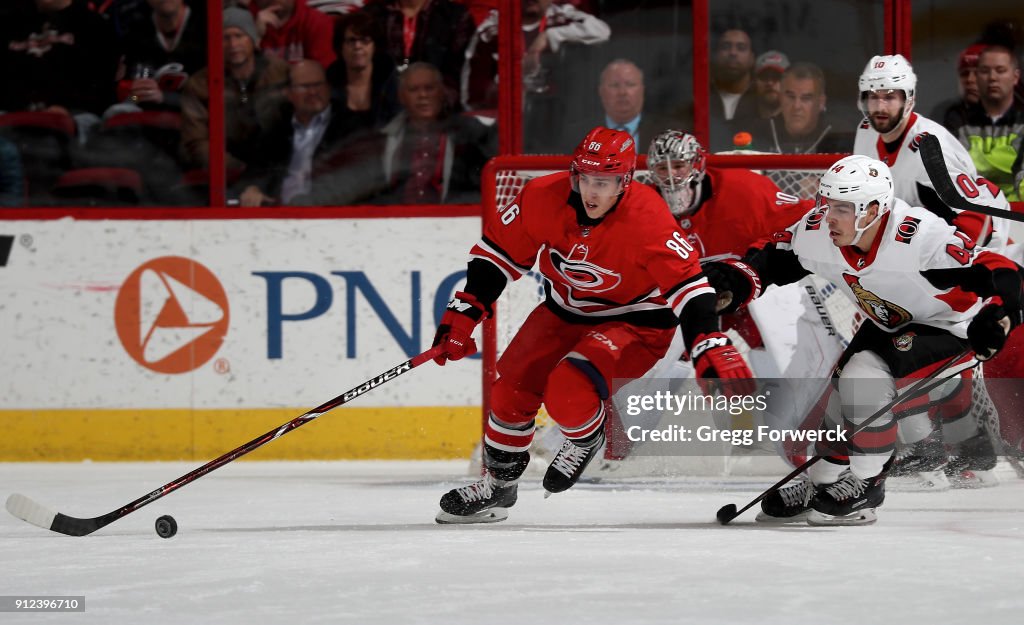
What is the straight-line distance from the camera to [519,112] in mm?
5871

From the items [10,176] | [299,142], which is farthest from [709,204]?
[10,176]

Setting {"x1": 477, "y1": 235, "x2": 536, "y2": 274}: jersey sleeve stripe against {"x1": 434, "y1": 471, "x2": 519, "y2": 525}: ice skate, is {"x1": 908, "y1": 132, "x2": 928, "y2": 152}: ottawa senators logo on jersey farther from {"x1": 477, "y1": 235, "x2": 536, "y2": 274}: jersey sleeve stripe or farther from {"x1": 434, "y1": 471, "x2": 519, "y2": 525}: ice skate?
{"x1": 434, "y1": 471, "x2": 519, "y2": 525}: ice skate

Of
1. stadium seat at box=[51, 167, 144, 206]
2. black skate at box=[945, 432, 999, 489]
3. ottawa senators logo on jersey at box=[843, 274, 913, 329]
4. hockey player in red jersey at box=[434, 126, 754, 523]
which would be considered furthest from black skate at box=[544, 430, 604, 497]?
stadium seat at box=[51, 167, 144, 206]

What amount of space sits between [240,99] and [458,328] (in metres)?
2.37

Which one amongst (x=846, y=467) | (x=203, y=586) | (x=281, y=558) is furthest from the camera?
(x=846, y=467)

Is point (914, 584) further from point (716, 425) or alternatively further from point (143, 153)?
point (143, 153)

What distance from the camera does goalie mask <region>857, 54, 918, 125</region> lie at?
4.49 metres

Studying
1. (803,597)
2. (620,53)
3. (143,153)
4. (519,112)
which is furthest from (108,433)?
(803,597)

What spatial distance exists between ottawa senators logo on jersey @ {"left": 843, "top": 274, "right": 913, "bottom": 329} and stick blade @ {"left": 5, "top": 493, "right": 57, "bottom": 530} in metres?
2.03

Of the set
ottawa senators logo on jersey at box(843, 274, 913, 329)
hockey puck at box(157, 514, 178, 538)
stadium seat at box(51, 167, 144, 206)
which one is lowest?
hockey puck at box(157, 514, 178, 538)

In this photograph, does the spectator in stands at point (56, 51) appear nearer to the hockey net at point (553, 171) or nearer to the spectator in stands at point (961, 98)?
the hockey net at point (553, 171)

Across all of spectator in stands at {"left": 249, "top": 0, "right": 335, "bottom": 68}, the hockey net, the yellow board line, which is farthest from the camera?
spectator in stands at {"left": 249, "top": 0, "right": 335, "bottom": 68}

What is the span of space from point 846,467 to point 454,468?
6.38 feet

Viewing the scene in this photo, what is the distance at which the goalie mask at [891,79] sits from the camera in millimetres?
4492
